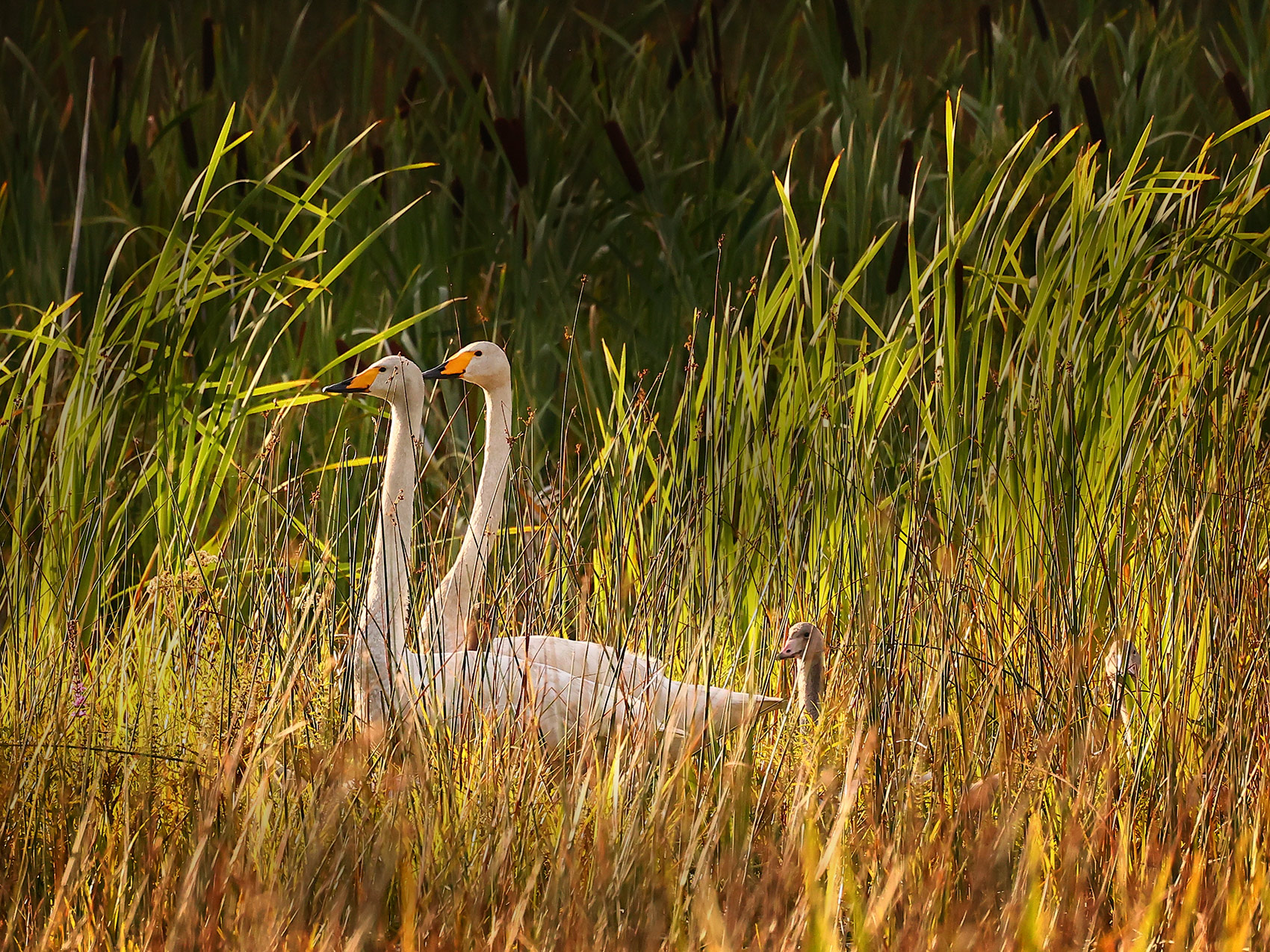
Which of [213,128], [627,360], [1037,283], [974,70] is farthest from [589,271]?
[974,70]

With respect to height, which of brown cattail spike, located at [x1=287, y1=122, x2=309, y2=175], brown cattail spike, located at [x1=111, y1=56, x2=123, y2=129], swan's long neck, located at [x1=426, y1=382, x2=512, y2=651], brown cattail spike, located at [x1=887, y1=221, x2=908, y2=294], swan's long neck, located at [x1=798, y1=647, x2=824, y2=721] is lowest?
swan's long neck, located at [x1=798, y1=647, x2=824, y2=721]

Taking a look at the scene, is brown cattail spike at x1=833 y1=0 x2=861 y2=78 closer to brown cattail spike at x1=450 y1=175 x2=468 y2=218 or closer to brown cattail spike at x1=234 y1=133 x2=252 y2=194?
brown cattail spike at x1=450 y1=175 x2=468 y2=218

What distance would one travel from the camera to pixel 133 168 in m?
3.79

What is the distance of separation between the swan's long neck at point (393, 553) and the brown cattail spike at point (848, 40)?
1.59 meters

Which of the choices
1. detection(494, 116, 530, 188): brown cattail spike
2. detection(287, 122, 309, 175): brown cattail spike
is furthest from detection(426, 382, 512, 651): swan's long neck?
detection(287, 122, 309, 175): brown cattail spike

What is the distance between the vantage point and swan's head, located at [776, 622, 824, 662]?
241 cm

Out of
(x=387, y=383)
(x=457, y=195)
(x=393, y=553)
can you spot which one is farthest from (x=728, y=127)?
(x=393, y=553)

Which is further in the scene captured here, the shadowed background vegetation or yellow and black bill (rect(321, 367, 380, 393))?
yellow and black bill (rect(321, 367, 380, 393))

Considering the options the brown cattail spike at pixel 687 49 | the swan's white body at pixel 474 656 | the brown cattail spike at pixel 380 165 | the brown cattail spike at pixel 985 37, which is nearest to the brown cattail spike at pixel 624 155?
the brown cattail spike at pixel 687 49

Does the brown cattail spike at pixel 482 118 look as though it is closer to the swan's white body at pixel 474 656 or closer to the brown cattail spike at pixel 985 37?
the swan's white body at pixel 474 656

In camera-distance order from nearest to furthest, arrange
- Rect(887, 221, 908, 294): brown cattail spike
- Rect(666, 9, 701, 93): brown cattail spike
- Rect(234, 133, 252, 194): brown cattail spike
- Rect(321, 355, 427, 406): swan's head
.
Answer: Rect(321, 355, 427, 406): swan's head < Rect(887, 221, 908, 294): brown cattail spike < Rect(234, 133, 252, 194): brown cattail spike < Rect(666, 9, 701, 93): brown cattail spike

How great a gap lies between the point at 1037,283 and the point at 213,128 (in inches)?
93.0

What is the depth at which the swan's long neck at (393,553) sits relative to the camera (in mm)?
2271

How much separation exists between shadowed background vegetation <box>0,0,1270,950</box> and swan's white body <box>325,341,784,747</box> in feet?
0.22
